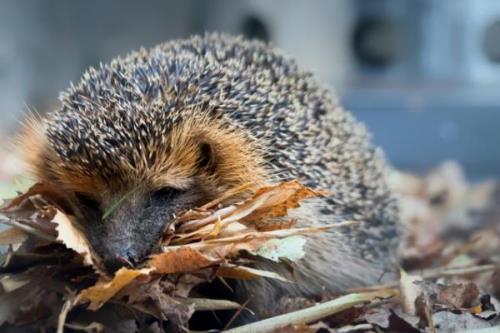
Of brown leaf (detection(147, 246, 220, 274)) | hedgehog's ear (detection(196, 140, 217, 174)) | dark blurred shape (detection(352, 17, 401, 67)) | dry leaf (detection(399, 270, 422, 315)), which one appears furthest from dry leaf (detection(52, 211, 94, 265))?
dark blurred shape (detection(352, 17, 401, 67))

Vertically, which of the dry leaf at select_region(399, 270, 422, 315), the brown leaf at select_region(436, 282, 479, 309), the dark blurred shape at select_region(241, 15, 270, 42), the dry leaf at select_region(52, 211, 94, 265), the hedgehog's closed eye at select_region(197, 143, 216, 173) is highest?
the dark blurred shape at select_region(241, 15, 270, 42)

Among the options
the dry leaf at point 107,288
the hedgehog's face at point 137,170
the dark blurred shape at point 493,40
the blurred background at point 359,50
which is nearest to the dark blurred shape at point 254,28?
the blurred background at point 359,50

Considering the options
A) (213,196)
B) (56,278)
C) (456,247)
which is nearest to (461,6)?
(456,247)

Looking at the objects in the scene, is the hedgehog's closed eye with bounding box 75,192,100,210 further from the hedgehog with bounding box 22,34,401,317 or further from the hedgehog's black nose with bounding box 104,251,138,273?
the hedgehog's black nose with bounding box 104,251,138,273

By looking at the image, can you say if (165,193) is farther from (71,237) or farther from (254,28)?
(254,28)

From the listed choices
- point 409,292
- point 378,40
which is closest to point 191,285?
point 409,292
